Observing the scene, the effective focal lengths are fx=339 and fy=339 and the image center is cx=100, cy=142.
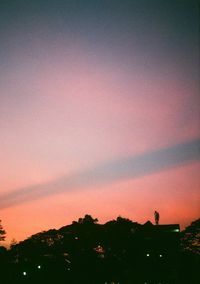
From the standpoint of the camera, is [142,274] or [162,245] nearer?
[142,274]

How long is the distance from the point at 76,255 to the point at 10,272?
11291 millimetres

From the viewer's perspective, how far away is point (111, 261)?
151ft

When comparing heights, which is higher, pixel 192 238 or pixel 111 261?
pixel 192 238

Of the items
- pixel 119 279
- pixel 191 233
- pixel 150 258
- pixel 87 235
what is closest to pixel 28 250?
pixel 87 235

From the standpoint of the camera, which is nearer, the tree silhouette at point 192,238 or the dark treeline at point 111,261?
the dark treeline at point 111,261

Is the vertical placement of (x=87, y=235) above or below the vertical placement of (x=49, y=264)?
above

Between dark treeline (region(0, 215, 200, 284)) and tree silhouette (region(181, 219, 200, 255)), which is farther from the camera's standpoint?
tree silhouette (region(181, 219, 200, 255))

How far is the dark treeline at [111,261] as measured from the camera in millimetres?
42719

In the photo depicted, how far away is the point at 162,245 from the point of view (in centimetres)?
4684

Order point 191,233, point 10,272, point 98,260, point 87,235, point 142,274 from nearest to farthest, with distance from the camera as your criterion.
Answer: point 10,272
point 142,274
point 98,260
point 87,235
point 191,233

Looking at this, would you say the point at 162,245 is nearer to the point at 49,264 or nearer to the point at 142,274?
the point at 142,274

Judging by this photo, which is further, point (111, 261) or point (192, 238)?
point (192, 238)

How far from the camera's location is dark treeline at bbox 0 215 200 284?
140 feet

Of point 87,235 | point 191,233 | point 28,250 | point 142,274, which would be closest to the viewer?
point 142,274
